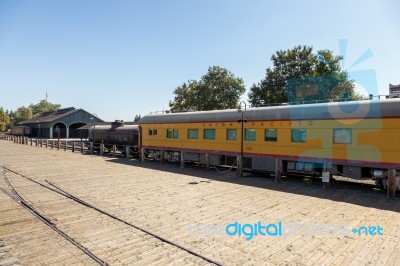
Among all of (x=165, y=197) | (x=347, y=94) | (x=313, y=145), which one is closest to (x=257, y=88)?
(x=347, y=94)

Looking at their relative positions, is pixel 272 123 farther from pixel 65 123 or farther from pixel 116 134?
pixel 65 123

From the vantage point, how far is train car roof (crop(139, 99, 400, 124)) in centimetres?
1261

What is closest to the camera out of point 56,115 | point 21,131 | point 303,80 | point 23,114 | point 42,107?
point 303,80

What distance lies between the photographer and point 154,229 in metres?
7.96

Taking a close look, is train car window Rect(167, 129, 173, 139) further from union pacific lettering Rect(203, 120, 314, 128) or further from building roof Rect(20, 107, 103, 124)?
building roof Rect(20, 107, 103, 124)

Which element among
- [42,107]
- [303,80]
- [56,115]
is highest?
[42,107]

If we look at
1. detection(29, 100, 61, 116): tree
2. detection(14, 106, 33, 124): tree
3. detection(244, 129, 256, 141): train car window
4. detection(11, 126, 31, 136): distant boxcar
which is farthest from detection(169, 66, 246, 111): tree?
detection(29, 100, 61, 116): tree

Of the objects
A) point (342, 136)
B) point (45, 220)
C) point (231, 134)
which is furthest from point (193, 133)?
point (45, 220)

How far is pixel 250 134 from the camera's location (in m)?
17.4

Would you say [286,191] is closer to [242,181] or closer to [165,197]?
[242,181]

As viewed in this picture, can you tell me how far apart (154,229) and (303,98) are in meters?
34.5

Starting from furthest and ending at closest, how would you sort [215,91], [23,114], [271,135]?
[23,114] → [215,91] → [271,135]

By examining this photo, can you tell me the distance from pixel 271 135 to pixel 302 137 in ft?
6.18

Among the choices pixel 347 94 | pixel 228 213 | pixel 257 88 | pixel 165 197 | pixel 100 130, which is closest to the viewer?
pixel 228 213
